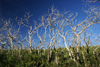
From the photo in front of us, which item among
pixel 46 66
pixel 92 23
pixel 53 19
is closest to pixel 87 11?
pixel 92 23

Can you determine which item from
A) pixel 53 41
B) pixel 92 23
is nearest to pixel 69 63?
pixel 53 41

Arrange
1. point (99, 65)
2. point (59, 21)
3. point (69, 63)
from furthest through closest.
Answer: point (59, 21)
point (69, 63)
point (99, 65)

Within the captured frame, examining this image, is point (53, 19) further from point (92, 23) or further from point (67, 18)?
point (92, 23)

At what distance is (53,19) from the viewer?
56.0 feet

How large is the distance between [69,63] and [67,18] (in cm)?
876

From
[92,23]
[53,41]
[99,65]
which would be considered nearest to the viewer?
[99,65]

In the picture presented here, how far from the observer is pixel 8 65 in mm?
12281

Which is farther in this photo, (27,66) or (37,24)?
(37,24)

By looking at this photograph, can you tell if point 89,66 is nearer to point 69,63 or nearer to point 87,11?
point 69,63

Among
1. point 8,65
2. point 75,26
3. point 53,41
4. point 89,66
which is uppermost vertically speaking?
point 75,26

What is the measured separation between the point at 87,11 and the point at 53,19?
692 centimetres

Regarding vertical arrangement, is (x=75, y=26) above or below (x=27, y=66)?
above

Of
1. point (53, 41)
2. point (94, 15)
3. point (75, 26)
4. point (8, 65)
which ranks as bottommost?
point (8, 65)

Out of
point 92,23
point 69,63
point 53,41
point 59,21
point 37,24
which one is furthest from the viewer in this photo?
point 37,24
